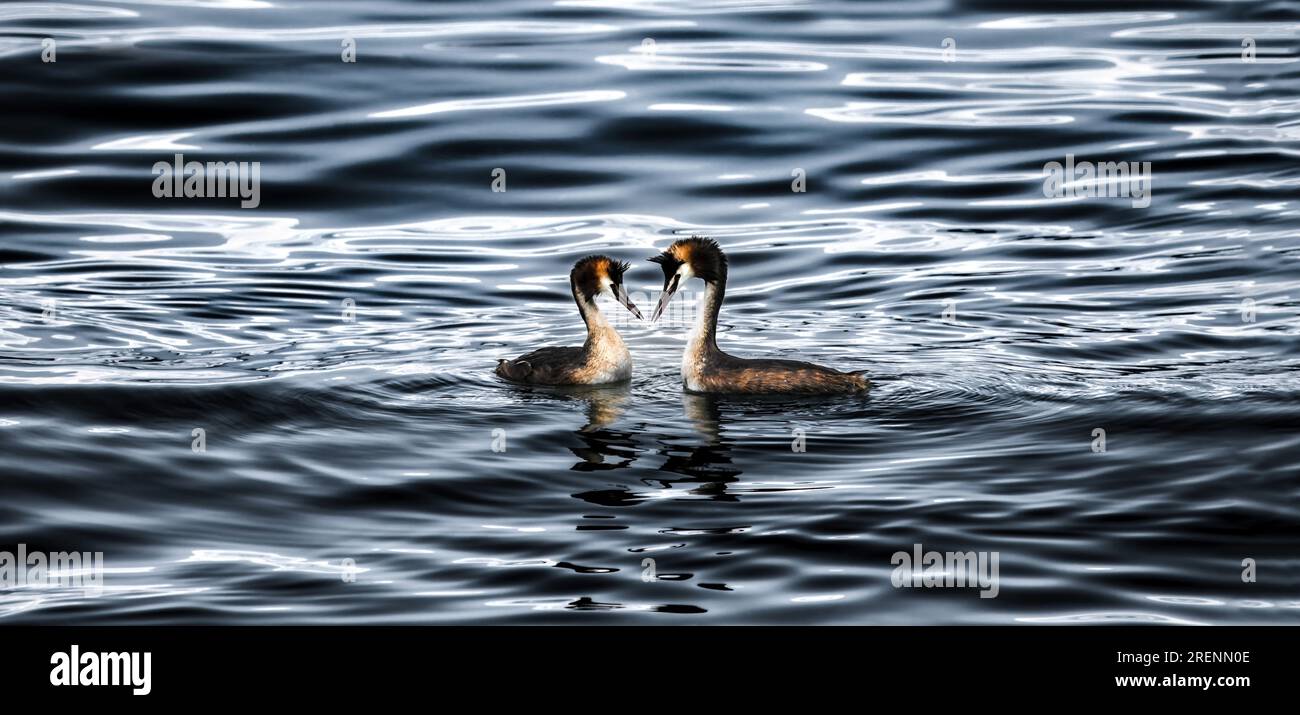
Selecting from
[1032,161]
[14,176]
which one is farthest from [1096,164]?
[14,176]

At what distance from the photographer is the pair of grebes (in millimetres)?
12867

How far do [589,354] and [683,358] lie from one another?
74 cm

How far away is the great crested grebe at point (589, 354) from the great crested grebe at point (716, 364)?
383 millimetres

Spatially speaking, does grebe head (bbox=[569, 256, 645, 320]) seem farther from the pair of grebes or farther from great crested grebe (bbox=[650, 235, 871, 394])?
great crested grebe (bbox=[650, 235, 871, 394])

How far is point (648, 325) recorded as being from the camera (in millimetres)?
16516

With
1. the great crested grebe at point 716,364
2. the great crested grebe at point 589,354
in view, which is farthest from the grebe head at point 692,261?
the great crested grebe at point 589,354

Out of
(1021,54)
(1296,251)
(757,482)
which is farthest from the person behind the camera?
(1021,54)

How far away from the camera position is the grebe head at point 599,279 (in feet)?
44.8

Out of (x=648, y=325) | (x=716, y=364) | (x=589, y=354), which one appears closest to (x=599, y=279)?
(x=589, y=354)

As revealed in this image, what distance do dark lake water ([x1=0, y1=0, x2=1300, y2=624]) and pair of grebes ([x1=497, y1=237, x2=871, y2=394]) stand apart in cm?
32

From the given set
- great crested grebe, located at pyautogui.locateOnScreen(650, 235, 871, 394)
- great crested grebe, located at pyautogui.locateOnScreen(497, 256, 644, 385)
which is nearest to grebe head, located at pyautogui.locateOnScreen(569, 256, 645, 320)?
great crested grebe, located at pyautogui.locateOnScreen(497, 256, 644, 385)

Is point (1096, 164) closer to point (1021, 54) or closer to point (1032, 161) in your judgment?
point (1032, 161)

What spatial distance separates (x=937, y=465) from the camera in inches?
424

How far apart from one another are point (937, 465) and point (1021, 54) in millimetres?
19192
